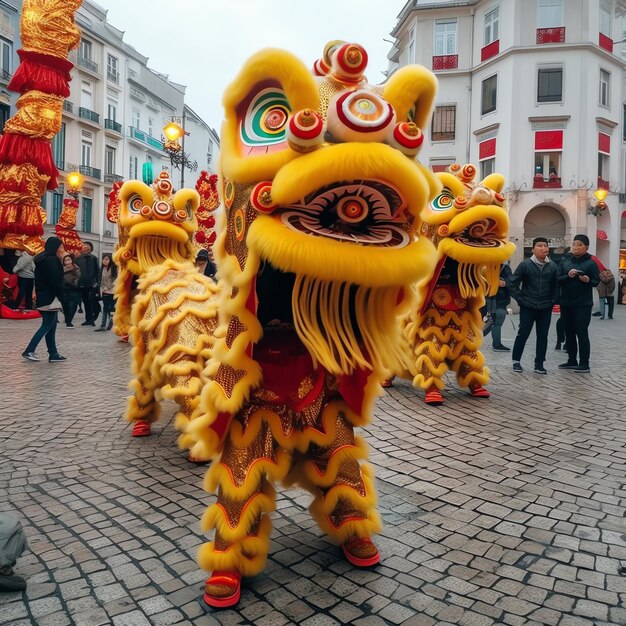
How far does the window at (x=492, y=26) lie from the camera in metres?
23.7

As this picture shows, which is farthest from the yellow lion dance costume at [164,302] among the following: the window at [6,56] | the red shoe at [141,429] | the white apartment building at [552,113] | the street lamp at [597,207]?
the window at [6,56]

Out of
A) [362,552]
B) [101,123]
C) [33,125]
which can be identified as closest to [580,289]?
[362,552]

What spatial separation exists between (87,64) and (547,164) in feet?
83.0

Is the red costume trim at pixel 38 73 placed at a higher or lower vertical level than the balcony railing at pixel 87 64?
lower

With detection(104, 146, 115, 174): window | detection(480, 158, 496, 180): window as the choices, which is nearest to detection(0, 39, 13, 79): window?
detection(104, 146, 115, 174): window

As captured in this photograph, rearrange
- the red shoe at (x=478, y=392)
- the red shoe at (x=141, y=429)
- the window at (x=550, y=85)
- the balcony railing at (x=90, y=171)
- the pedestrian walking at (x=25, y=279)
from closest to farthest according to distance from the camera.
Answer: the red shoe at (x=141, y=429) → the red shoe at (x=478, y=392) → the pedestrian walking at (x=25, y=279) → the window at (x=550, y=85) → the balcony railing at (x=90, y=171)

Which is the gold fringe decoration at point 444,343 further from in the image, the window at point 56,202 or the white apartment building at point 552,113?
the window at point 56,202

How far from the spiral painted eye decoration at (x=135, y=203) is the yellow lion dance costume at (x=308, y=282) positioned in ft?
7.67

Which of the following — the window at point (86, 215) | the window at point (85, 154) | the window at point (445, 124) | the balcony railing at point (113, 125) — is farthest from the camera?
the balcony railing at point (113, 125)

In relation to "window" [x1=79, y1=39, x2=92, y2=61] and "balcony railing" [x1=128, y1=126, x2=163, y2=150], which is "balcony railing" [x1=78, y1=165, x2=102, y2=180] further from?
"window" [x1=79, y1=39, x2=92, y2=61]

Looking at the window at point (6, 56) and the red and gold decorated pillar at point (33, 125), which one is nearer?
the red and gold decorated pillar at point (33, 125)

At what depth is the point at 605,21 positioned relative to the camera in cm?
2359

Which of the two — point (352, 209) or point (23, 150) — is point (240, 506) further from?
point (23, 150)

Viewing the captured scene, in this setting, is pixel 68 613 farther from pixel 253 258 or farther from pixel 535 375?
pixel 535 375
